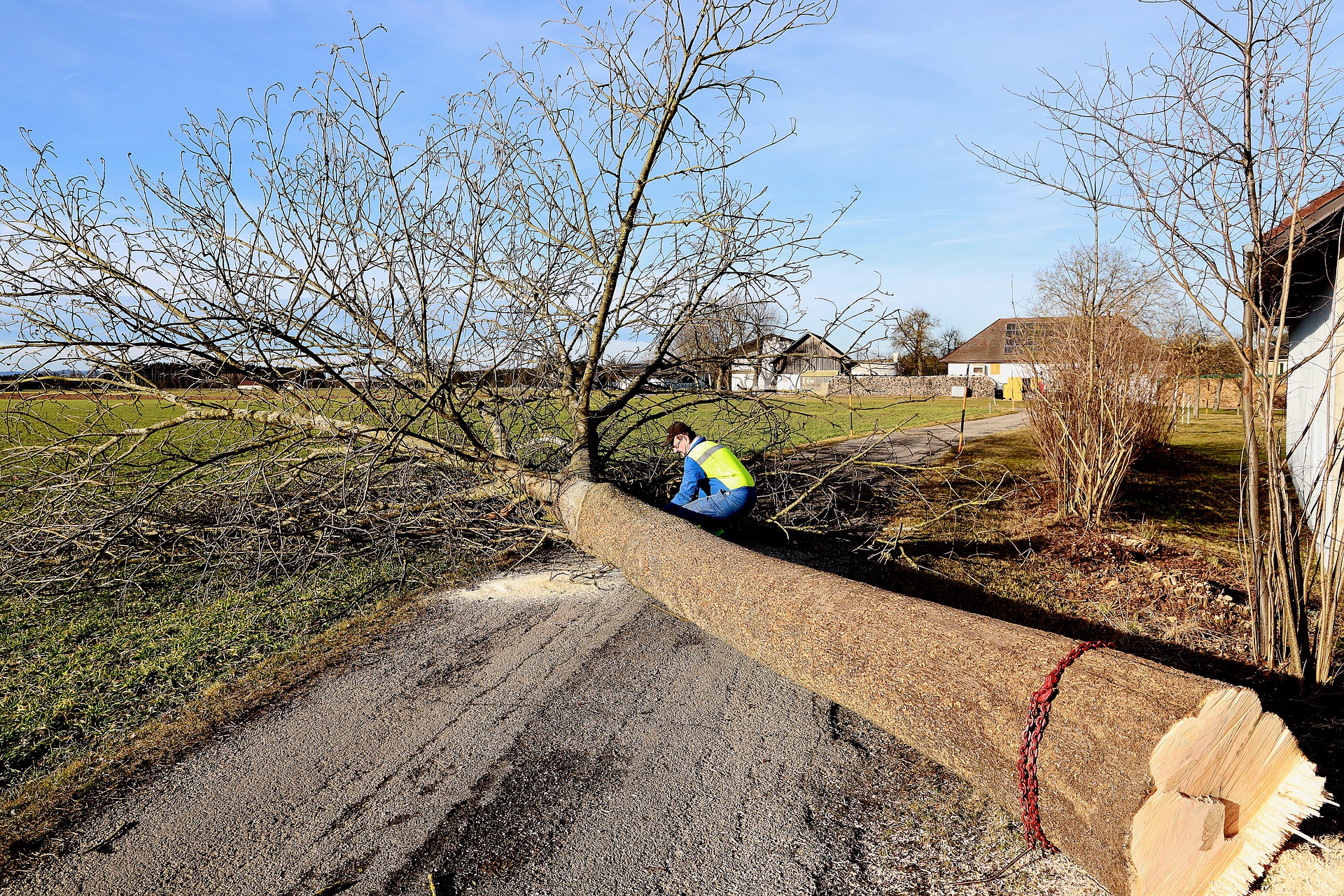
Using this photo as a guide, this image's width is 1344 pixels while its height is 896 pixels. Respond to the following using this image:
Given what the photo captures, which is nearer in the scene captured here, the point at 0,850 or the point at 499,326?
the point at 0,850

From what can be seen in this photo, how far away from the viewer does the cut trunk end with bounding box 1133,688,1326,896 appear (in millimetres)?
1834

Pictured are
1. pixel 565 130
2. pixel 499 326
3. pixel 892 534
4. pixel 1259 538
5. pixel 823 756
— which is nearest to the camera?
pixel 823 756

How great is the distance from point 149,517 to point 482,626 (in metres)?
2.51

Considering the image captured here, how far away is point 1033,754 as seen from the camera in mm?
2184

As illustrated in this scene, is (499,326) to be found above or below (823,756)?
above

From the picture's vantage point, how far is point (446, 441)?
564cm

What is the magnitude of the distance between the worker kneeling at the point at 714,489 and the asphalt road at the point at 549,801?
1556 millimetres

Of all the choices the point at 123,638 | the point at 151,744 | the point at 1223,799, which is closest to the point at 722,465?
the point at 151,744

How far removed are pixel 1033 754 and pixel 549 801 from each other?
1742mm

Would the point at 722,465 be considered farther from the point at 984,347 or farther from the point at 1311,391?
the point at 984,347

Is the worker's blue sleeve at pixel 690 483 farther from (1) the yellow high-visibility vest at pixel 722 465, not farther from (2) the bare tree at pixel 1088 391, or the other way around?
(2) the bare tree at pixel 1088 391

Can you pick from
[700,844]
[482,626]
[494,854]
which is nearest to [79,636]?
[482,626]

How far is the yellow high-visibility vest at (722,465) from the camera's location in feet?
17.7

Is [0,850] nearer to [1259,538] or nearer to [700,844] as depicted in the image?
[700,844]
